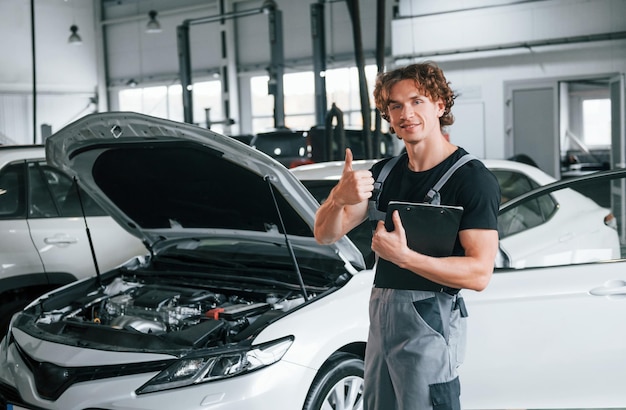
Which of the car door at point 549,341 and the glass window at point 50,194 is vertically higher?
the glass window at point 50,194

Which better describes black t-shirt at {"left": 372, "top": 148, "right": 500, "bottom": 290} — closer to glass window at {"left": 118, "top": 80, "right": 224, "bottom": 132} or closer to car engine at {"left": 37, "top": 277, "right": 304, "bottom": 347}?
car engine at {"left": 37, "top": 277, "right": 304, "bottom": 347}

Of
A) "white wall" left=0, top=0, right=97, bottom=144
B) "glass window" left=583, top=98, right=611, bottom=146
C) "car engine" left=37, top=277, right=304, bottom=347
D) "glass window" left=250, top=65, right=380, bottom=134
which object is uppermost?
"white wall" left=0, top=0, right=97, bottom=144

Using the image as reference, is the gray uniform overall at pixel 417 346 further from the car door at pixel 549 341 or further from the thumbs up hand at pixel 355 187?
the car door at pixel 549 341

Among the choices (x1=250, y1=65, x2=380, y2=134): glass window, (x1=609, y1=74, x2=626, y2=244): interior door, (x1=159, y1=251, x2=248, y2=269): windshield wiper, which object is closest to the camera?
(x1=159, y1=251, x2=248, y2=269): windshield wiper

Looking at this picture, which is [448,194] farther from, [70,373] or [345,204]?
[70,373]

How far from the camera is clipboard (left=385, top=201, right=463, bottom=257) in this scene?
1926 millimetres

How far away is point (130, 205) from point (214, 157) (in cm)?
79

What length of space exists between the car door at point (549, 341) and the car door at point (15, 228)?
2.75m

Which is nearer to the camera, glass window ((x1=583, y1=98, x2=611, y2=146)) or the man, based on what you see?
the man

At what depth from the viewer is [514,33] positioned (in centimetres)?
1455

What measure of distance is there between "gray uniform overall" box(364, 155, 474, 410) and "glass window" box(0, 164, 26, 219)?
10.0 feet

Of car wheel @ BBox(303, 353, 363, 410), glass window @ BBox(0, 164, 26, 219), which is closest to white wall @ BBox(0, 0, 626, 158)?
glass window @ BBox(0, 164, 26, 219)

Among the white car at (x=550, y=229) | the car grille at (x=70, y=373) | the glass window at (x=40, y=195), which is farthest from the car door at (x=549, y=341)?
the glass window at (x=40, y=195)

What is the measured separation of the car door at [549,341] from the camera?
288cm
